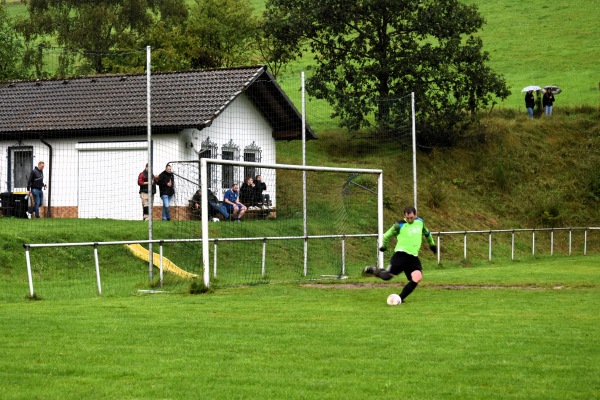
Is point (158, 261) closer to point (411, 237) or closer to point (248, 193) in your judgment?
point (248, 193)

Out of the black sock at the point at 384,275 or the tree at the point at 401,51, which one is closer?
the black sock at the point at 384,275

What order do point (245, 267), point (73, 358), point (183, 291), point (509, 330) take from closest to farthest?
point (73, 358) < point (509, 330) < point (183, 291) < point (245, 267)

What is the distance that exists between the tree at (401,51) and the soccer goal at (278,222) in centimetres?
1667

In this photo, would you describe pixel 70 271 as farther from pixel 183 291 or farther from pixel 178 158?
pixel 178 158

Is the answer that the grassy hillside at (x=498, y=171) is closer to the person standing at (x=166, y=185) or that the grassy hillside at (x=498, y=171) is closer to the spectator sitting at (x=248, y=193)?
the person standing at (x=166, y=185)

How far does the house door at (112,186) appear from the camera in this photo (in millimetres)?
29422

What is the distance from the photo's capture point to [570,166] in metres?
49.4

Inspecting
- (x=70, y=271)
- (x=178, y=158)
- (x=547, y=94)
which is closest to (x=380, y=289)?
(x=70, y=271)

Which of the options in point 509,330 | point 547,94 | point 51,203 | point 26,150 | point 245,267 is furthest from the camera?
point 547,94

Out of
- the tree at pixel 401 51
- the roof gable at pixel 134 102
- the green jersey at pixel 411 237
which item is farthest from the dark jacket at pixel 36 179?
the green jersey at pixel 411 237

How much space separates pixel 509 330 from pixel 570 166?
1503 inches

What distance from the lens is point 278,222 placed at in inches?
1006

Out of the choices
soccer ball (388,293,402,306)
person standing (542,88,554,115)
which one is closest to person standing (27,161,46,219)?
soccer ball (388,293,402,306)

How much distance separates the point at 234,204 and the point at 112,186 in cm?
810
